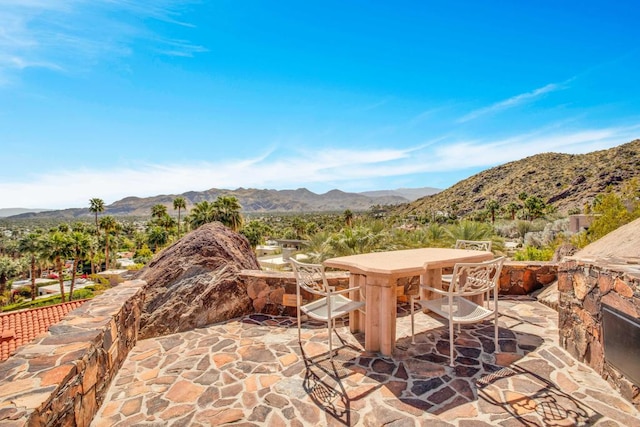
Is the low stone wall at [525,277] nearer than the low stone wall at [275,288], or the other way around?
→ the low stone wall at [275,288]

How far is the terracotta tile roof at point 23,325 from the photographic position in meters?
3.90

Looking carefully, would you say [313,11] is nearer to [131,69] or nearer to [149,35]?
[149,35]

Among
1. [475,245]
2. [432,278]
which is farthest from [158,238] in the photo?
[432,278]

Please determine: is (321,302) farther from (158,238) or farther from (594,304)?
(158,238)

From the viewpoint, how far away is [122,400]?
241 centimetres

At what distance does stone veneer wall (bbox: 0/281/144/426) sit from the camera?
57.2 inches

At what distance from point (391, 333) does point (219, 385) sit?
1.67 m

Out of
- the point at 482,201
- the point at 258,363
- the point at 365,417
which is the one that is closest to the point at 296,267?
the point at 258,363

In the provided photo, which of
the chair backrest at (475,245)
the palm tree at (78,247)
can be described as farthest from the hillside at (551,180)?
the palm tree at (78,247)

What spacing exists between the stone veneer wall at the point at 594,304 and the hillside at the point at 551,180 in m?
32.2

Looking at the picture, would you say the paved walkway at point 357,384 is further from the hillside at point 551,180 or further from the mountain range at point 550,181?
the hillside at point 551,180

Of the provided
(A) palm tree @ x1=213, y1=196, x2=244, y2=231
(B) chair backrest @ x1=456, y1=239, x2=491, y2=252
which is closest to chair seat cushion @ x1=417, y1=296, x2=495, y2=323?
(B) chair backrest @ x1=456, y1=239, x2=491, y2=252

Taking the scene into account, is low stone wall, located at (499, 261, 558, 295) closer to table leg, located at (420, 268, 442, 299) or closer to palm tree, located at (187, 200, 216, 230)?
table leg, located at (420, 268, 442, 299)

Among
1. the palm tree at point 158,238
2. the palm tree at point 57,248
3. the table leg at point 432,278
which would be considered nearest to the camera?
the table leg at point 432,278
